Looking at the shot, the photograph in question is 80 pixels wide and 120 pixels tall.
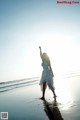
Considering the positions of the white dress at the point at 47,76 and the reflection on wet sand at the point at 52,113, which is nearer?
the reflection on wet sand at the point at 52,113

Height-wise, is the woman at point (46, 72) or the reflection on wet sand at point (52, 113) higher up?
the woman at point (46, 72)

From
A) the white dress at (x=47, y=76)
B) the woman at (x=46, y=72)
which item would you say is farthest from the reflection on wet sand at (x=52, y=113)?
the woman at (x=46, y=72)

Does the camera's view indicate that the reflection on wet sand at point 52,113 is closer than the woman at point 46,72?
Yes

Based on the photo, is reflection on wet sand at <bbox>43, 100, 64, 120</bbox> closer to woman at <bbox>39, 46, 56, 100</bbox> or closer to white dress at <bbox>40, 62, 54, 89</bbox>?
white dress at <bbox>40, 62, 54, 89</bbox>

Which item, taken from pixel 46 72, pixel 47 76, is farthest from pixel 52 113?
pixel 46 72

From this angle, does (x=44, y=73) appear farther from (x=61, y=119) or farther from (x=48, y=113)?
(x=61, y=119)

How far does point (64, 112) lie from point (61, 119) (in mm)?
935

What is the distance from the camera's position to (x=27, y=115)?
801 cm

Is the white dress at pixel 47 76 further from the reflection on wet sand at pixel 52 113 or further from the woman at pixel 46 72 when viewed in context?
the reflection on wet sand at pixel 52 113

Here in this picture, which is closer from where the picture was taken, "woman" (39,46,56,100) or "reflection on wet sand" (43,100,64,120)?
"reflection on wet sand" (43,100,64,120)

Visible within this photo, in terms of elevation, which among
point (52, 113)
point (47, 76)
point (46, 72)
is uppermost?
point (46, 72)

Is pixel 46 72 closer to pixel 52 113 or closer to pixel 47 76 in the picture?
pixel 47 76

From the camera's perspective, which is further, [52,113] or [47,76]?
[47,76]

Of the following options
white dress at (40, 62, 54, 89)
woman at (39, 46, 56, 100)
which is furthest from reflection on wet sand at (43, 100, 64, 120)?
woman at (39, 46, 56, 100)
